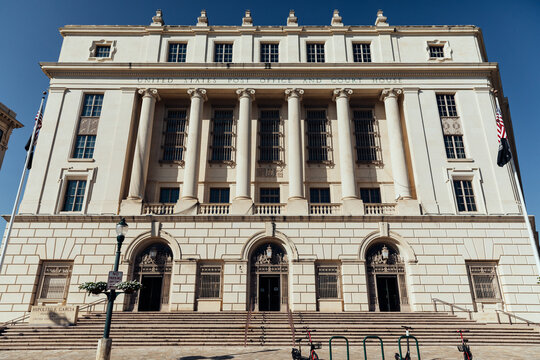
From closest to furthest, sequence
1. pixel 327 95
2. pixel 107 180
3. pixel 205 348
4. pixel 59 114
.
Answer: pixel 205 348, pixel 107 180, pixel 59 114, pixel 327 95

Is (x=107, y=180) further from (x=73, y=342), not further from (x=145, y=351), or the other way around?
(x=145, y=351)

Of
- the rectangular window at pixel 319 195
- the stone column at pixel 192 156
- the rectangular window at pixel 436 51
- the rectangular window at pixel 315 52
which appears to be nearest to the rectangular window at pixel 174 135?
the stone column at pixel 192 156

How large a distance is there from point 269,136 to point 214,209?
8.34 m

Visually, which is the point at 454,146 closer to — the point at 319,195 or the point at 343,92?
the point at 343,92

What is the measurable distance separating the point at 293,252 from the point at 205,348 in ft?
30.0

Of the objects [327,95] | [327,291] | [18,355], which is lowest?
[18,355]

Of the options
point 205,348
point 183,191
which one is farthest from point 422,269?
point 183,191

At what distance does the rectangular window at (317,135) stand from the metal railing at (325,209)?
4.88 m

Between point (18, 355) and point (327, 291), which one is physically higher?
point (327, 291)

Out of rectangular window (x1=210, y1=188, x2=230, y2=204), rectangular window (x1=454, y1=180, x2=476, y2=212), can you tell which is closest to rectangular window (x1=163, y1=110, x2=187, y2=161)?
rectangular window (x1=210, y1=188, x2=230, y2=204)

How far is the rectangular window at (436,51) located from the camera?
1197 inches

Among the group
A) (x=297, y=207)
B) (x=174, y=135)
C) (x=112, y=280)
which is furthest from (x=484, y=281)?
(x=174, y=135)

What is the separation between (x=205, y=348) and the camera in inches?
610

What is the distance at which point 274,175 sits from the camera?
27.9 m
